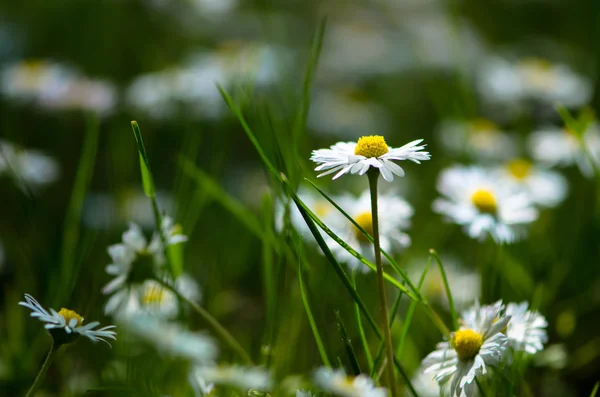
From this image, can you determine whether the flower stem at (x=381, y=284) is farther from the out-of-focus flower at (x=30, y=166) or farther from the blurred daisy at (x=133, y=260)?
the out-of-focus flower at (x=30, y=166)

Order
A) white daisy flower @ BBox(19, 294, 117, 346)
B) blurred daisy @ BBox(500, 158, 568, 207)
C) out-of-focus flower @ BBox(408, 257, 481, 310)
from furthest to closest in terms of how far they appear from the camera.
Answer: blurred daisy @ BBox(500, 158, 568, 207)
out-of-focus flower @ BBox(408, 257, 481, 310)
white daisy flower @ BBox(19, 294, 117, 346)

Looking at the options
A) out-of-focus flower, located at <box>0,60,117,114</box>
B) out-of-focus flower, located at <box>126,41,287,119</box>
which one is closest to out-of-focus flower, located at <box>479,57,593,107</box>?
out-of-focus flower, located at <box>126,41,287,119</box>

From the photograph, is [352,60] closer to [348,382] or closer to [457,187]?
[457,187]

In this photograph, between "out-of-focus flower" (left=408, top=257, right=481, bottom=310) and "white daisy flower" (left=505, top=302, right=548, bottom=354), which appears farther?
"out-of-focus flower" (left=408, top=257, right=481, bottom=310)

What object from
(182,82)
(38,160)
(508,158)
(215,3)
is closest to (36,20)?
(215,3)

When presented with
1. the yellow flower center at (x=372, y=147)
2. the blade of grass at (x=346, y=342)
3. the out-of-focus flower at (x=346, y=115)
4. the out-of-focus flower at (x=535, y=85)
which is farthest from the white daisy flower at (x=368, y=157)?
the out-of-focus flower at (x=346, y=115)

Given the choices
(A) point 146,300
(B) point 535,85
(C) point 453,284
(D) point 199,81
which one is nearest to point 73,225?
(A) point 146,300

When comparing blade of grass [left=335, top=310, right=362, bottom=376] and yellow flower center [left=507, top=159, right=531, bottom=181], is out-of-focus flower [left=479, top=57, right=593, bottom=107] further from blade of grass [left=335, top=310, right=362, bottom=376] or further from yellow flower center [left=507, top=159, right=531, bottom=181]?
blade of grass [left=335, top=310, right=362, bottom=376]
